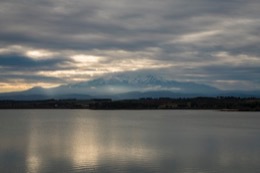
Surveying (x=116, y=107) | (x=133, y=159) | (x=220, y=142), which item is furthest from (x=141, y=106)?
(x=133, y=159)

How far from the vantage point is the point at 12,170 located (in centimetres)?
2831

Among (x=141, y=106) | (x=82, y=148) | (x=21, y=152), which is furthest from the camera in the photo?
(x=141, y=106)

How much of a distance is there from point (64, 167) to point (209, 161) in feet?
34.9

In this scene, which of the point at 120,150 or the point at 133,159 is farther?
the point at 120,150

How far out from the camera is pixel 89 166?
29719 millimetres

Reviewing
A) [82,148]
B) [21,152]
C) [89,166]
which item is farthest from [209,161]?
[21,152]

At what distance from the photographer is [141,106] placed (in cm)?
17925

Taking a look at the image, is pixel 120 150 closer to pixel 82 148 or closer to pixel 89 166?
pixel 82 148

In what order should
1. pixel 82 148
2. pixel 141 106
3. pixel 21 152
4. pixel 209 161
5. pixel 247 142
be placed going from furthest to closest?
pixel 141 106 < pixel 247 142 < pixel 82 148 < pixel 21 152 < pixel 209 161

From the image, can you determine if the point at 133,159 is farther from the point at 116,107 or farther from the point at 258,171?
the point at 116,107

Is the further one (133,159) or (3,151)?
(3,151)

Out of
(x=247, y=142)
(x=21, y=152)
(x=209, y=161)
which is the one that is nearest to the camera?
(x=209, y=161)

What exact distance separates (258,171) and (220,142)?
57.3ft

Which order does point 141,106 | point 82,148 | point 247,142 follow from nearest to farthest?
point 82,148 → point 247,142 → point 141,106
